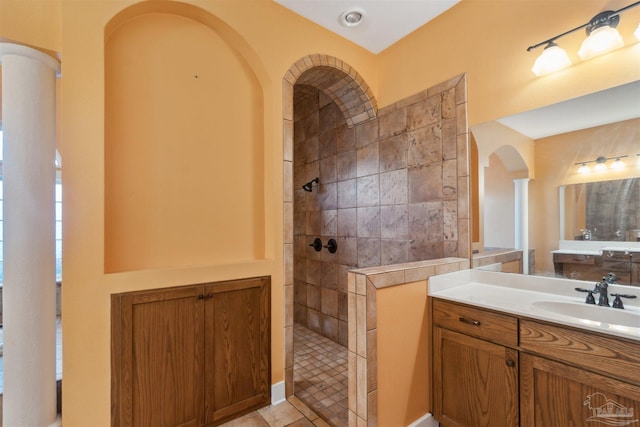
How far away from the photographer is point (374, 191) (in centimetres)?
260

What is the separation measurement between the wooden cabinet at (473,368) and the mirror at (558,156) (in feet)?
1.89

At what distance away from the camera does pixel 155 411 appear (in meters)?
1.53

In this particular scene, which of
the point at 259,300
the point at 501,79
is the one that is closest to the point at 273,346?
the point at 259,300

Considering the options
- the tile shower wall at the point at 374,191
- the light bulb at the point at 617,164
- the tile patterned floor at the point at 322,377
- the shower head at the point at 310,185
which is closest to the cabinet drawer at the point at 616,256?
the light bulb at the point at 617,164

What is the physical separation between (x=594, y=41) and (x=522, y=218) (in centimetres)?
99

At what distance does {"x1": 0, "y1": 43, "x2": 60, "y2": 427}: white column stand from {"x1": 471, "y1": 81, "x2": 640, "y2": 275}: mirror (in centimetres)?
253

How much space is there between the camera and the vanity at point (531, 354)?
3.59ft

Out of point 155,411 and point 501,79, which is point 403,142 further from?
point 155,411

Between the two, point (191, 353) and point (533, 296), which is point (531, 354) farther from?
point (191, 353)

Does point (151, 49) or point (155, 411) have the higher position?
Answer: point (151, 49)

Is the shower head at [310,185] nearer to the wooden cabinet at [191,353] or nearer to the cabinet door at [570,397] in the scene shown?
the wooden cabinet at [191,353]

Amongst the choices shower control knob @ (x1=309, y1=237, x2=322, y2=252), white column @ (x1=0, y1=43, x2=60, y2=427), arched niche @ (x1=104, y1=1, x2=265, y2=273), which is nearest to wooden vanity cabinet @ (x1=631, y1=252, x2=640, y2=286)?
arched niche @ (x1=104, y1=1, x2=265, y2=273)

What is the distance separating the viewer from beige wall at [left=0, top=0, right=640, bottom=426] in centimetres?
138

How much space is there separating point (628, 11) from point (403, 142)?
1.33 meters
